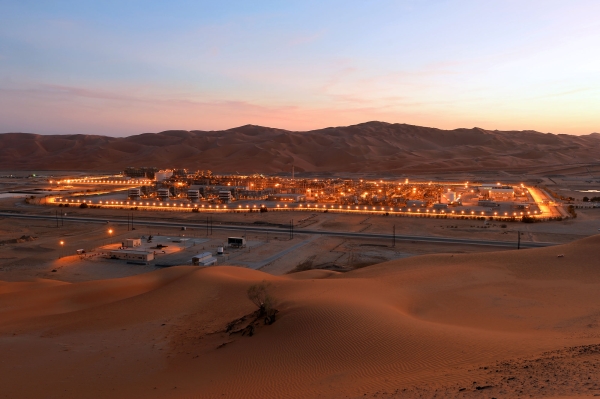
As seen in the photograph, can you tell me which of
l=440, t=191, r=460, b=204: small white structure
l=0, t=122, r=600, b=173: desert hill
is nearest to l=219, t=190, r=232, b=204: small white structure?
l=440, t=191, r=460, b=204: small white structure

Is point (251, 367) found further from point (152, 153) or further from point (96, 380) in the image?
point (152, 153)

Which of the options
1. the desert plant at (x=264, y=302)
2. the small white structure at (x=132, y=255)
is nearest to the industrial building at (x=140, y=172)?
the small white structure at (x=132, y=255)

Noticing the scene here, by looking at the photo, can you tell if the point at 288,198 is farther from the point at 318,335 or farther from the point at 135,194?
the point at 318,335

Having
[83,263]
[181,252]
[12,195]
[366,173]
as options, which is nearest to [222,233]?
[181,252]

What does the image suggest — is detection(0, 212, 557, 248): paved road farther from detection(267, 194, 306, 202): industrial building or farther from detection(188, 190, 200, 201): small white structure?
detection(267, 194, 306, 202): industrial building

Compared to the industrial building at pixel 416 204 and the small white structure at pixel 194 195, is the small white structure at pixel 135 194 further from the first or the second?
the industrial building at pixel 416 204
